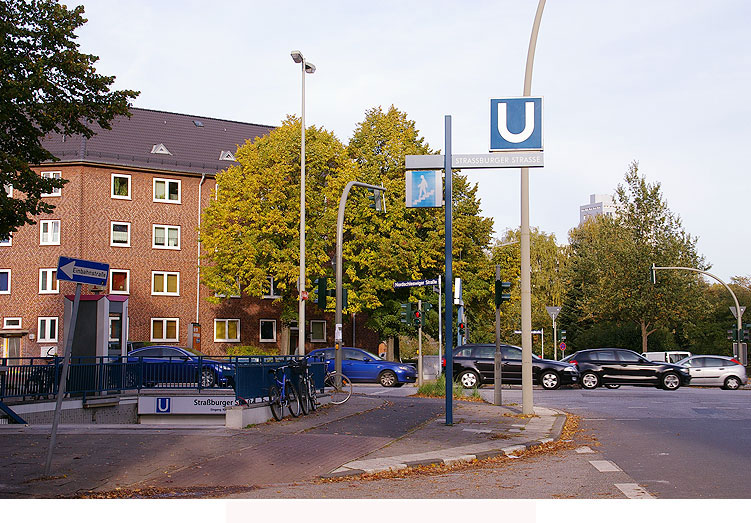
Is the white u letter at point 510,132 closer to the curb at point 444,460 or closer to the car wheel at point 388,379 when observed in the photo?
the curb at point 444,460

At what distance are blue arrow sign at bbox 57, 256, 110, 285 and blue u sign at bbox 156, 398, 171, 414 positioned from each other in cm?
1012

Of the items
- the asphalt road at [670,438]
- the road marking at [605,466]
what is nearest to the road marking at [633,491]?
the asphalt road at [670,438]

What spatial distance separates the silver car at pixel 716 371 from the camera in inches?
1329

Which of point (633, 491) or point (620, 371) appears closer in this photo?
point (633, 491)

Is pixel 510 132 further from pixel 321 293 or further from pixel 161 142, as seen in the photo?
pixel 161 142

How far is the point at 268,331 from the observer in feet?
178

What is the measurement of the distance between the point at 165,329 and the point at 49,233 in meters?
8.83

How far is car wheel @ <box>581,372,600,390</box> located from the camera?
103ft

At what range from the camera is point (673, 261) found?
160 feet

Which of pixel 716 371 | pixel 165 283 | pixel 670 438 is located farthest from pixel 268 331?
pixel 670 438

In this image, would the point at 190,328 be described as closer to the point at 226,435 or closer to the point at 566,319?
the point at 566,319

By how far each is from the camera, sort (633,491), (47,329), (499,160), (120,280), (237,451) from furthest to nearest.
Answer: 1. (120,280)
2. (47,329)
3. (499,160)
4. (237,451)
5. (633,491)

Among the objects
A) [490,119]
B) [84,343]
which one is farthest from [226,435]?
[84,343]

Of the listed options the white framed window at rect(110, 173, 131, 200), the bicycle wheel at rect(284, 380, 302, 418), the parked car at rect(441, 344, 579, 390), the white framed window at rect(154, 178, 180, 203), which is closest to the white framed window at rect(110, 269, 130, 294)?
the white framed window at rect(110, 173, 131, 200)
